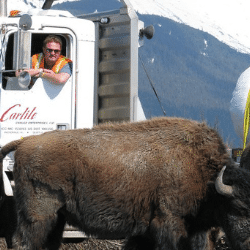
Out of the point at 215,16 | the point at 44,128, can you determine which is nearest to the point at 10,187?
the point at 44,128

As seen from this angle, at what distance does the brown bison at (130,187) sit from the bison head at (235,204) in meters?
0.01

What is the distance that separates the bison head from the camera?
4.85m

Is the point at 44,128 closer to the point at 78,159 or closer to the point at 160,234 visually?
the point at 78,159

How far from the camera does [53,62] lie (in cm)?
677

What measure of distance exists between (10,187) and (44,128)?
2.82ft

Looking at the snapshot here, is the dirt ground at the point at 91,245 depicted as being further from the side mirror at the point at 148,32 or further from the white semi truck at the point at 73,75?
the side mirror at the point at 148,32

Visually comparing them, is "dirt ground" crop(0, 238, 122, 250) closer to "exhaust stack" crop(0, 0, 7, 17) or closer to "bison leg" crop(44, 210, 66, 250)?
"bison leg" crop(44, 210, 66, 250)

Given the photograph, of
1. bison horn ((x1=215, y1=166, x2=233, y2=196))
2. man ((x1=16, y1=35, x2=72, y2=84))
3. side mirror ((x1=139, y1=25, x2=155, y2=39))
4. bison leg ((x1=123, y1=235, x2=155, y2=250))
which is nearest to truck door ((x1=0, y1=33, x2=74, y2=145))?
man ((x1=16, y1=35, x2=72, y2=84))

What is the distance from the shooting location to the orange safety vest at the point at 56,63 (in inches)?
264

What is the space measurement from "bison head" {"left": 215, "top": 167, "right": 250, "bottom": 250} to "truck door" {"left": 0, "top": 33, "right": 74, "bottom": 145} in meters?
2.51

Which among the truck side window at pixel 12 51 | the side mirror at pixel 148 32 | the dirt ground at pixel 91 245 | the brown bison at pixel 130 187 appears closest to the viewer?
the brown bison at pixel 130 187

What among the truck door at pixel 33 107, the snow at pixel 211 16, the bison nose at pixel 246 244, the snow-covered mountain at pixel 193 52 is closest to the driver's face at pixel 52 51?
the truck door at pixel 33 107

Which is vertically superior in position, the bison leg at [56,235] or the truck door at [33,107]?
the truck door at [33,107]

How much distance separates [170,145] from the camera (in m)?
5.30
